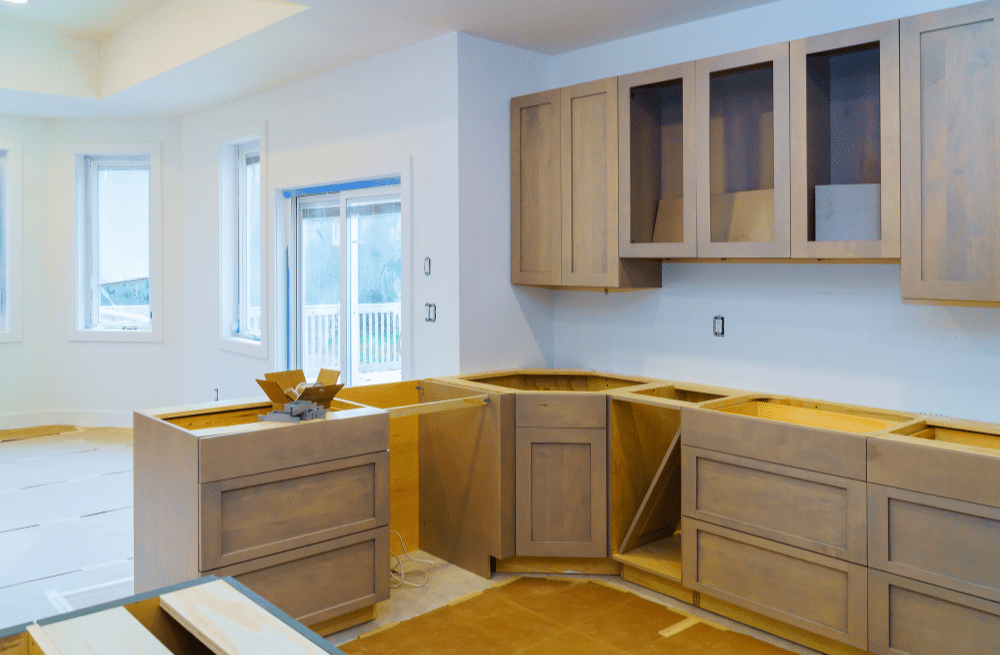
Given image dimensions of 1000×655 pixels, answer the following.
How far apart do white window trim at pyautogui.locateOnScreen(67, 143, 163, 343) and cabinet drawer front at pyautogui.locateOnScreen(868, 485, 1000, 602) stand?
602cm

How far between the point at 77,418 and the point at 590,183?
5.51 meters

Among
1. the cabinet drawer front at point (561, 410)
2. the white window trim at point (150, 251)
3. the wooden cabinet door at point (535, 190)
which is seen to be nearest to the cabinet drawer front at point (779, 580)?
the cabinet drawer front at point (561, 410)

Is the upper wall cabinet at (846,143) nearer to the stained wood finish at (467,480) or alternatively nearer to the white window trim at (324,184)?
the stained wood finish at (467,480)

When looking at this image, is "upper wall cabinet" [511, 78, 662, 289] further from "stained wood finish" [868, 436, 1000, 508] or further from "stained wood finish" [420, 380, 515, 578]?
"stained wood finish" [868, 436, 1000, 508]

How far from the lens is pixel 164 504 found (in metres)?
2.86

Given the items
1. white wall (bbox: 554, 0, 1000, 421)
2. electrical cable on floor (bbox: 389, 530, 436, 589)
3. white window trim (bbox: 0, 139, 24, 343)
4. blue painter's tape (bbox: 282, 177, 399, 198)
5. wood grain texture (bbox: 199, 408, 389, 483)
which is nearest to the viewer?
wood grain texture (bbox: 199, 408, 389, 483)

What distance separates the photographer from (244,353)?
230 inches

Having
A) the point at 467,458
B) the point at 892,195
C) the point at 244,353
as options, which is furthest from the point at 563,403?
the point at 244,353

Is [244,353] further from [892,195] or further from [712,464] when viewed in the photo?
[892,195]

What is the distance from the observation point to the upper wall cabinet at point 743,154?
10.6ft

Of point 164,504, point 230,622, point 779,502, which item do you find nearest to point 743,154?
point 779,502

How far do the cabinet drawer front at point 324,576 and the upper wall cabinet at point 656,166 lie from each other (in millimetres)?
1876

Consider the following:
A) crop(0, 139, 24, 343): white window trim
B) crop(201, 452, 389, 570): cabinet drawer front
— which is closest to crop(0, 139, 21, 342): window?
crop(0, 139, 24, 343): white window trim

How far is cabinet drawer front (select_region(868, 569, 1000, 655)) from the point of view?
2453 millimetres
